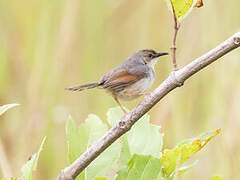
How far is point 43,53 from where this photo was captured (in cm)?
233

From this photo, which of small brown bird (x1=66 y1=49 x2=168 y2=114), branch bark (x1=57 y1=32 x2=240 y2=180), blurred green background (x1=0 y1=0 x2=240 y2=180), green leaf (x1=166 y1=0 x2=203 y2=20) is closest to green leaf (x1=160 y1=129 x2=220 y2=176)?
branch bark (x1=57 y1=32 x2=240 y2=180)

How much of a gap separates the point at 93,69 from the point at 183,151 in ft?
5.08

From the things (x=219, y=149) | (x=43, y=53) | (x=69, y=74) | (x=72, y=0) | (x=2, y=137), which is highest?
(x=72, y=0)

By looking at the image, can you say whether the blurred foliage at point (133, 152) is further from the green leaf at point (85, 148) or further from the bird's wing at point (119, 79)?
the bird's wing at point (119, 79)

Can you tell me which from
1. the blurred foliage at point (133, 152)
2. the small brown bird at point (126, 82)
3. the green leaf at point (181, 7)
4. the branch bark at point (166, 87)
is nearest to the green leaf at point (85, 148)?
the blurred foliage at point (133, 152)

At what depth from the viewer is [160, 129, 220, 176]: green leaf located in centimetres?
91

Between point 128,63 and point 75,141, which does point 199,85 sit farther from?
point 75,141

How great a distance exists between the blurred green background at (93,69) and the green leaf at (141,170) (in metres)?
1.45

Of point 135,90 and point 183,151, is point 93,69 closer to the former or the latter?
point 135,90

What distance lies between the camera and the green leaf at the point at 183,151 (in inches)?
35.7

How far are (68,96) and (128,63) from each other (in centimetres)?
60

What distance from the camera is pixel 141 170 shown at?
0.94 metres

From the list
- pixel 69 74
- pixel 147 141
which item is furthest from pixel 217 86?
pixel 147 141

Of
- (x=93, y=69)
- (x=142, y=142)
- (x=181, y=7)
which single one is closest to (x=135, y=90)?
(x=93, y=69)
